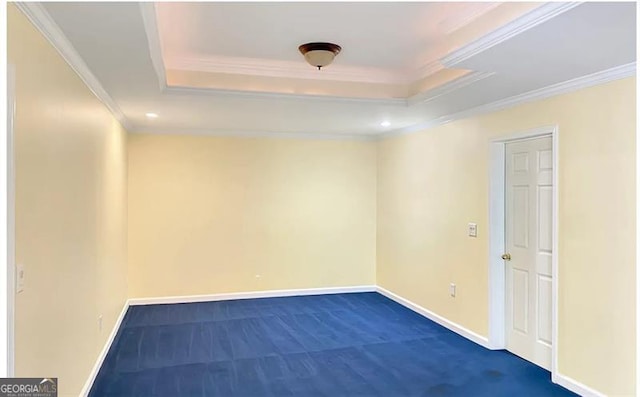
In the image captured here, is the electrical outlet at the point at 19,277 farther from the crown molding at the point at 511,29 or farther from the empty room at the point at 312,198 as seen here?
the crown molding at the point at 511,29

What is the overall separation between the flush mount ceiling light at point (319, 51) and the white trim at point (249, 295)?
12.5 ft

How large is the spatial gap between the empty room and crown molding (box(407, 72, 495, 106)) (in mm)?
31

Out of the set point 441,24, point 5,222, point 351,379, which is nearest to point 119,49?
point 5,222

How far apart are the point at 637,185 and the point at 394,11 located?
1908mm

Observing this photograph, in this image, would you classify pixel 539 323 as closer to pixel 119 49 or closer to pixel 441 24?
pixel 441 24

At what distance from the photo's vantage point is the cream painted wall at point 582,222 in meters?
2.95

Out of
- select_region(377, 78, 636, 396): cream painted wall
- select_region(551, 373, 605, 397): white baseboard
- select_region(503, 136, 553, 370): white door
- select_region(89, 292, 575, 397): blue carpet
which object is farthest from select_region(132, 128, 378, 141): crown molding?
select_region(551, 373, 605, 397): white baseboard

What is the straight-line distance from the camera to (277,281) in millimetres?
6352

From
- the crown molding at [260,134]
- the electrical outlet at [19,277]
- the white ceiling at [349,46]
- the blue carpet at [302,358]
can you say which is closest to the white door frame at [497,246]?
the blue carpet at [302,358]

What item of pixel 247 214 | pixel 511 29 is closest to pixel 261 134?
pixel 247 214

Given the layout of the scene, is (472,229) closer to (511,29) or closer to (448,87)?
(448,87)

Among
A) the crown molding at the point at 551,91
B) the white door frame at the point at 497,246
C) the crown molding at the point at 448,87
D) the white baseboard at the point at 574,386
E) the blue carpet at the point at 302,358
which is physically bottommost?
the blue carpet at the point at 302,358

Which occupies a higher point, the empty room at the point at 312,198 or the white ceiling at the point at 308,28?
the white ceiling at the point at 308,28

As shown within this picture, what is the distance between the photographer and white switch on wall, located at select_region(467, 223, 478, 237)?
14.4ft
